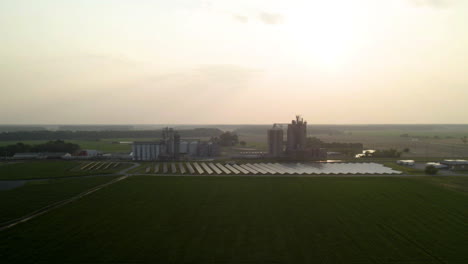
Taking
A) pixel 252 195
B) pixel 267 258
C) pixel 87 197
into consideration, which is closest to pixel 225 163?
pixel 252 195

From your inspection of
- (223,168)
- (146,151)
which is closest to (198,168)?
(223,168)

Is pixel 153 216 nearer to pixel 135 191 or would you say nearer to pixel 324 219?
pixel 135 191

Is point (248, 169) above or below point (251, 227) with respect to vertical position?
above

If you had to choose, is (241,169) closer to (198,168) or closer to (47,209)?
(198,168)

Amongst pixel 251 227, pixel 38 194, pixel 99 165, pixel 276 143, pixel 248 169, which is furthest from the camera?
pixel 276 143

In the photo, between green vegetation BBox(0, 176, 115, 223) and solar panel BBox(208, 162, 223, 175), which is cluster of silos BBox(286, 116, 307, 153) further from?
green vegetation BBox(0, 176, 115, 223)

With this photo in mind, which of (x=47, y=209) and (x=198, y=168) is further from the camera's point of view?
(x=198, y=168)

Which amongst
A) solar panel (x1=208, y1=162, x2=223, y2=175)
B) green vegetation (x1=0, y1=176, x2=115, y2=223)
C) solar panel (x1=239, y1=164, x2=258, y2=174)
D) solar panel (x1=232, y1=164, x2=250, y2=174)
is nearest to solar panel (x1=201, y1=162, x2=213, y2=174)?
solar panel (x1=208, y1=162, x2=223, y2=175)
